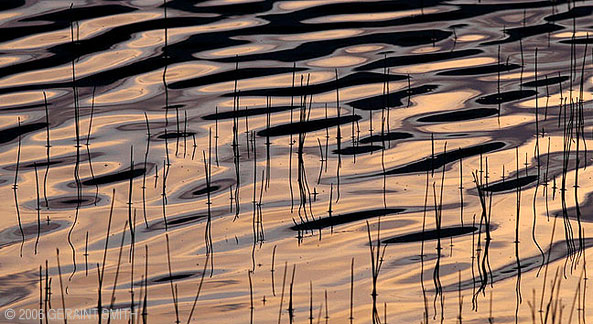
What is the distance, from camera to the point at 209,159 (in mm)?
7910

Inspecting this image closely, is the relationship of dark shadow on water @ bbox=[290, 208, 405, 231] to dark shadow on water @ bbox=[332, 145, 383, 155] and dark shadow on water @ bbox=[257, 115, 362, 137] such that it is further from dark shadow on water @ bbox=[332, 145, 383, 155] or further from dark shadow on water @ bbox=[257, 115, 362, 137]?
dark shadow on water @ bbox=[257, 115, 362, 137]

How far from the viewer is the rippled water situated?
586cm

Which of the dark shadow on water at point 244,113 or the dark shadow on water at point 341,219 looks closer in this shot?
the dark shadow on water at point 341,219

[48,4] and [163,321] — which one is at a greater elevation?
[48,4]

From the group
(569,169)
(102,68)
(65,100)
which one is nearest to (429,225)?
(569,169)

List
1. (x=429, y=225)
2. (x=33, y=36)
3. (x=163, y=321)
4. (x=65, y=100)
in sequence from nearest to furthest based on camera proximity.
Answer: (x=163, y=321)
(x=429, y=225)
(x=65, y=100)
(x=33, y=36)

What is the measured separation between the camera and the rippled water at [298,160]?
586 cm

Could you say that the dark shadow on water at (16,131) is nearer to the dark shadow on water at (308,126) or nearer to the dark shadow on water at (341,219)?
the dark shadow on water at (308,126)

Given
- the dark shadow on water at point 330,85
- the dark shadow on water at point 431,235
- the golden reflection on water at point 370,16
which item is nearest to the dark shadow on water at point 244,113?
the dark shadow on water at point 330,85

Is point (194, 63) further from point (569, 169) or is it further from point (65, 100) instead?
point (569, 169)

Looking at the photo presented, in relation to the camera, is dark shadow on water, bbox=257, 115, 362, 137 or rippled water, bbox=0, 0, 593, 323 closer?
rippled water, bbox=0, 0, 593, 323

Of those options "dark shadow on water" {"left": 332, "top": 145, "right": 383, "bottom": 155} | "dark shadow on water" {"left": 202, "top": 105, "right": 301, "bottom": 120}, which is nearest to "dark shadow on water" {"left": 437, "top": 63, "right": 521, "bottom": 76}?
"dark shadow on water" {"left": 202, "top": 105, "right": 301, "bottom": 120}

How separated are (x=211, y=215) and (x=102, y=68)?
370cm

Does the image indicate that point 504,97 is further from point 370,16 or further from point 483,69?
point 370,16
